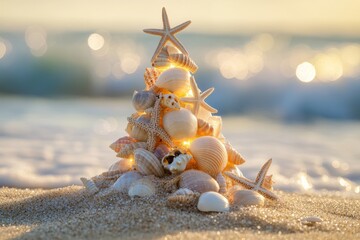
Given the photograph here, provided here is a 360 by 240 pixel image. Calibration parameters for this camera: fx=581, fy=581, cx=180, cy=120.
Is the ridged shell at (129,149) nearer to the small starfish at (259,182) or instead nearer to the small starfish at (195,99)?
the small starfish at (195,99)

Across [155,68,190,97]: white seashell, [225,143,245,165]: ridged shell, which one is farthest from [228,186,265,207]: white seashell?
[155,68,190,97]: white seashell

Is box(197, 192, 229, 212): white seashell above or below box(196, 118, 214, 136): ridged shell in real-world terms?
below

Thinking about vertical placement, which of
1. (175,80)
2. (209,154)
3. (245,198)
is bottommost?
(245,198)

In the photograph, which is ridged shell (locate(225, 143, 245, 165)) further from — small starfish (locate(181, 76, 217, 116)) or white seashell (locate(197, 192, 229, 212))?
white seashell (locate(197, 192, 229, 212))

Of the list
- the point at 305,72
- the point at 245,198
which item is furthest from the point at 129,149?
the point at 305,72

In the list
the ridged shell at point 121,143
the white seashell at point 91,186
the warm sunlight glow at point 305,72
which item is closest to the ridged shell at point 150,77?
the ridged shell at point 121,143

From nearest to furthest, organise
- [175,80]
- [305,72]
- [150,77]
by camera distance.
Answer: [175,80] → [150,77] → [305,72]

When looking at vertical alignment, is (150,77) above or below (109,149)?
below

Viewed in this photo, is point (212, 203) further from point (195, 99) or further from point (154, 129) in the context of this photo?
point (195, 99)

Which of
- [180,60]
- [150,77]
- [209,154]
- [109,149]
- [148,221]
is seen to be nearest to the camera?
[148,221]
